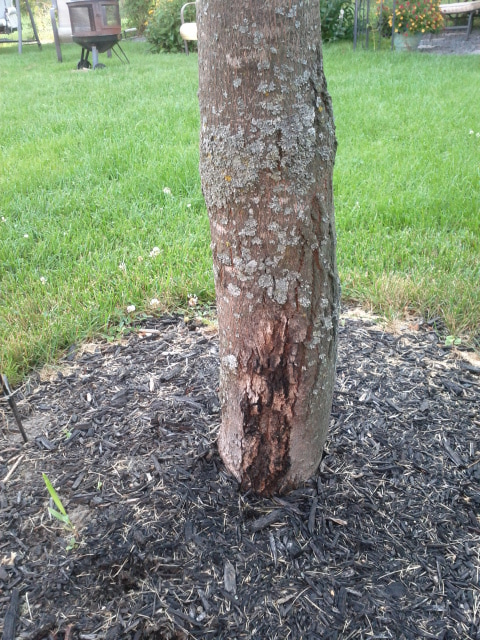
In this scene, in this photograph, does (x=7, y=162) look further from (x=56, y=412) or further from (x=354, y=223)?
(x=56, y=412)

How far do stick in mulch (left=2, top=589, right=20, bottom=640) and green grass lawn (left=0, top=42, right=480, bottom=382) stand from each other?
1098 millimetres

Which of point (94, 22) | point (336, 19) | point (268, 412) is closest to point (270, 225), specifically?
point (268, 412)

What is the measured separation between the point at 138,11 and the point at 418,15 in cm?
1015

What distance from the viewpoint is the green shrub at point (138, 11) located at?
668 inches

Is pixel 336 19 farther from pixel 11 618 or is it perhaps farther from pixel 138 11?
pixel 11 618

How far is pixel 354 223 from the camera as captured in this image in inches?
145

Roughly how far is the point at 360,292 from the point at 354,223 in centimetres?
89

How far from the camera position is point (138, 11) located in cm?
1736

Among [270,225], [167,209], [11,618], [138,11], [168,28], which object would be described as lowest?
[11,618]

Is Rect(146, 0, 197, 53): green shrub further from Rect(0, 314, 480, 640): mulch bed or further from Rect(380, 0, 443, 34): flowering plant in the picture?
Rect(0, 314, 480, 640): mulch bed

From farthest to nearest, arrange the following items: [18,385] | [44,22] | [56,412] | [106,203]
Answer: [44,22] < [106,203] < [18,385] < [56,412]

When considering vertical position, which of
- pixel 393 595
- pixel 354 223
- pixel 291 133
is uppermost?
pixel 291 133

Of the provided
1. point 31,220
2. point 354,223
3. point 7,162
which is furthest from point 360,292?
point 7,162

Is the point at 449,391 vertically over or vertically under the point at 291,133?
under
